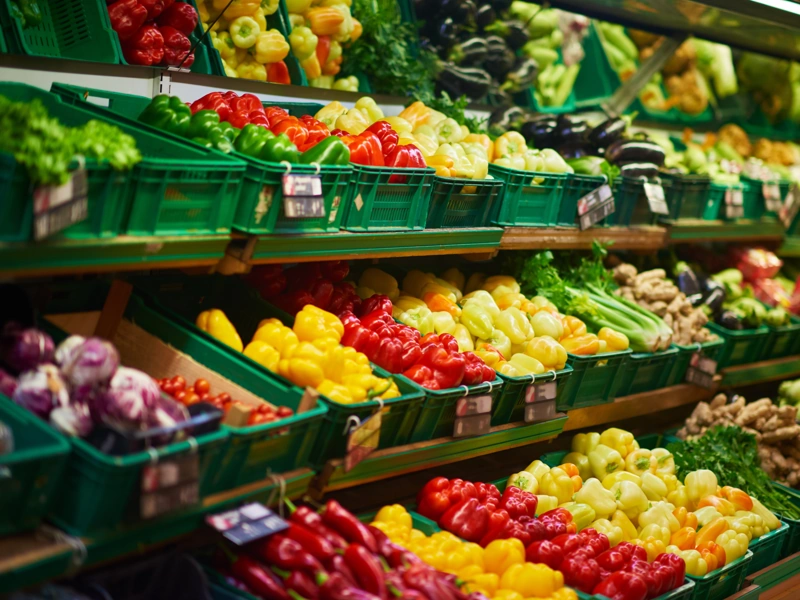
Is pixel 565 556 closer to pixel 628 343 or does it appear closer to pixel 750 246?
pixel 628 343

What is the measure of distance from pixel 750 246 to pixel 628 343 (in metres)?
2.65

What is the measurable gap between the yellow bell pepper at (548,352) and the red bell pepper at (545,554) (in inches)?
32.8

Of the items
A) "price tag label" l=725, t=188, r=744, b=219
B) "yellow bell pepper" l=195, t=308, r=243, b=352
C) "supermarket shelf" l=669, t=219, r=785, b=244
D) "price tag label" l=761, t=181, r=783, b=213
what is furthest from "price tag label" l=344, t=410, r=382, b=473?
"price tag label" l=761, t=181, r=783, b=213

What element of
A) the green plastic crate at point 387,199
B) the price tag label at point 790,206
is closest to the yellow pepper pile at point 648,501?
the green plastic crate at point 387,199

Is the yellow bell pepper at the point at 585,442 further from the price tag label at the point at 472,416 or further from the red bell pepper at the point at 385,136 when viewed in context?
the red bell pepper at the point at 385,136

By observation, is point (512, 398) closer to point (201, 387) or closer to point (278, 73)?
point (201, 387)

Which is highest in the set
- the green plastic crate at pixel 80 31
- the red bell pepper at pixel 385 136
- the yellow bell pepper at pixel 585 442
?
the green plastic crate at pixel 80 31

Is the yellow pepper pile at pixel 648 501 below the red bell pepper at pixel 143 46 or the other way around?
below

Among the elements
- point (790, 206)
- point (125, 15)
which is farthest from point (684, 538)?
point (790, 206)

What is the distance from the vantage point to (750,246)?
6.52 metres

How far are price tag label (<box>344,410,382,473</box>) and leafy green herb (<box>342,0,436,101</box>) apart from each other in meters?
2.10

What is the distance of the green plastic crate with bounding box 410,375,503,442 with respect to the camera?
10.1ft

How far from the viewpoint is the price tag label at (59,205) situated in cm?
201

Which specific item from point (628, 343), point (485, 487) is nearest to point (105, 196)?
point (485, 487)
